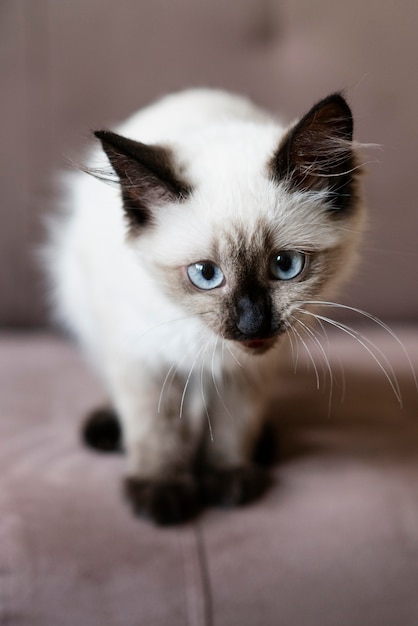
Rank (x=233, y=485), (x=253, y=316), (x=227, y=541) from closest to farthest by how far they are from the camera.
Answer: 1. (x=253, y=316)
2. (x=227, y=541)
3. (x=233, y=485)

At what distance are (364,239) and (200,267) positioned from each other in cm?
36

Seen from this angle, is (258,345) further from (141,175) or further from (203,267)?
(141,175)

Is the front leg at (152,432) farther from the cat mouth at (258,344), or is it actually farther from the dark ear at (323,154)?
the dark ear at (323,154)

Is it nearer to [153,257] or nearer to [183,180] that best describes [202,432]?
[153,257]

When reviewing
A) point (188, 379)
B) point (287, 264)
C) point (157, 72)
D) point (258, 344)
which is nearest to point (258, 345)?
point (258, 344)

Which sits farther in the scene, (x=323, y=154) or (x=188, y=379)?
(x=188, y=379)

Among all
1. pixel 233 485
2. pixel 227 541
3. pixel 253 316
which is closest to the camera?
pixel 253 316

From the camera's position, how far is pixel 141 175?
1.08 metres

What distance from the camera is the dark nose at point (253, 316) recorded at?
1044mm

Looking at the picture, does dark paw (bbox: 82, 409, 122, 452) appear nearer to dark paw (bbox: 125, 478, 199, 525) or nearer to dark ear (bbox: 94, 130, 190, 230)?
dark paw (bbox: 125, 478, 199, 525)

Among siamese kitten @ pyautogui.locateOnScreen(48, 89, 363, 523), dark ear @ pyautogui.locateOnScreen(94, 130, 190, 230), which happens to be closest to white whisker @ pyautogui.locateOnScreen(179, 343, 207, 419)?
siamese kitten @ pyautogui.locateOnScreen(48, 89, 363, 523)

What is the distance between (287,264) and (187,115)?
0.45 m

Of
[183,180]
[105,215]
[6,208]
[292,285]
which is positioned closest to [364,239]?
[292,285]

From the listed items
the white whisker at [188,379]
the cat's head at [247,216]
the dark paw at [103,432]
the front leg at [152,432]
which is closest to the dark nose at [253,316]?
the cat's head at [247,216]
